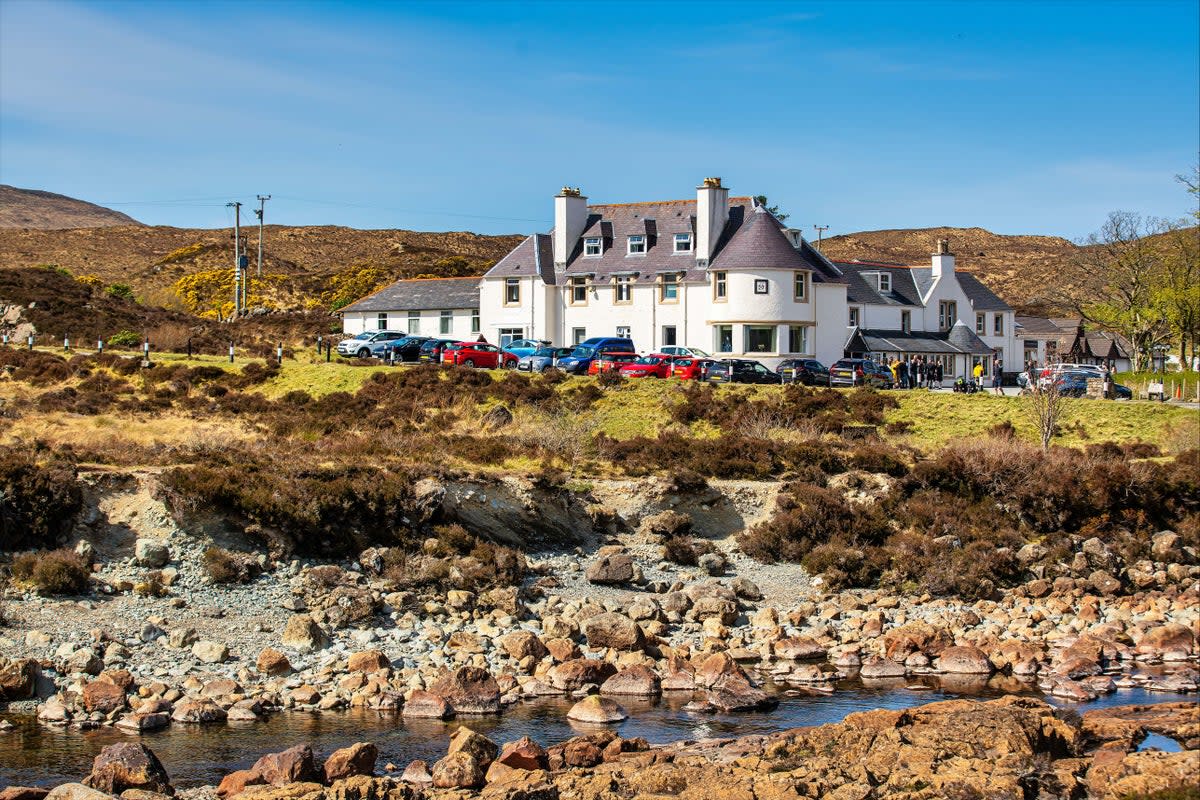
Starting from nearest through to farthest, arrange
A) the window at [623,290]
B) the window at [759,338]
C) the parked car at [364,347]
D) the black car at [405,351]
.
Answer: the black car at [405,351], the window at [759,338], the parked car at [364,347], the window at [623,290]

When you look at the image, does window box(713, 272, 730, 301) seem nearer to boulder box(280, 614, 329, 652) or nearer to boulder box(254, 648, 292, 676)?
boulder box(280, 614, 329, 652)

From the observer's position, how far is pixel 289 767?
57.9ft

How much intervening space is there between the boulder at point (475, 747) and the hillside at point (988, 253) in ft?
357

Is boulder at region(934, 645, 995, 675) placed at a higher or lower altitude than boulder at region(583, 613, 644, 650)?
lower

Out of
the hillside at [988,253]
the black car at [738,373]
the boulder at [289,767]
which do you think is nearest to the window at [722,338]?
the black car at [738,373]

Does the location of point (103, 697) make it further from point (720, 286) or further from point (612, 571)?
point (720, 286)

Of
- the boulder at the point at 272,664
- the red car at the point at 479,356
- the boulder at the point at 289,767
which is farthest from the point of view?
the red car at the point at 479,356

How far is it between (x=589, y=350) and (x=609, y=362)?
2078 mm

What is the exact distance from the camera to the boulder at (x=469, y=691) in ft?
72.5

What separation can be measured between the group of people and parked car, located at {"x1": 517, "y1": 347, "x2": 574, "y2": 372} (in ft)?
49.0

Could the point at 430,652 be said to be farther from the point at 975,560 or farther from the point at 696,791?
the point at 975,560

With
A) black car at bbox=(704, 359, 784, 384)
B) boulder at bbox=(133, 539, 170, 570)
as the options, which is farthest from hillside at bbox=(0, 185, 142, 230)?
boulder at bbox=(133, 539, 170, 570)

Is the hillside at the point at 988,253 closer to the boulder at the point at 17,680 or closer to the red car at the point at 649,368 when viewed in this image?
the red car at the point at 649,368

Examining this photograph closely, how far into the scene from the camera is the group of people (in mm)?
57938
